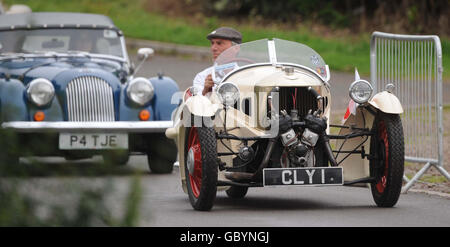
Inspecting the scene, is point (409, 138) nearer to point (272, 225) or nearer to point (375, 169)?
point (375, 169)

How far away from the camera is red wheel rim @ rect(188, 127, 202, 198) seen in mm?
8258

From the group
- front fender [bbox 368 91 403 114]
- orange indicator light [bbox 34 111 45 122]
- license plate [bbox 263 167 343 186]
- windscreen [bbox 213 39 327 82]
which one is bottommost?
license plate [bbox 263 167 343 186]

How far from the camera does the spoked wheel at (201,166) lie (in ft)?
25.8

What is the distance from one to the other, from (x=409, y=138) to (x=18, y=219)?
25.8 feet

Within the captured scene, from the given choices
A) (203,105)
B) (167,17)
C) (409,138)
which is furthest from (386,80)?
(167,17)

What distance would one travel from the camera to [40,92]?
1145 cm

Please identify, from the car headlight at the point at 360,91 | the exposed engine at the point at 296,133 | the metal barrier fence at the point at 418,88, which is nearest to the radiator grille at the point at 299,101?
the exposed engine at the point at 296,133

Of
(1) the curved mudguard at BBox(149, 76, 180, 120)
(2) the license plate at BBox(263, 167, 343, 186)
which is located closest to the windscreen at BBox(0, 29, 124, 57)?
(1) the curved mudguard at BBox(149, 76, 180, 120)

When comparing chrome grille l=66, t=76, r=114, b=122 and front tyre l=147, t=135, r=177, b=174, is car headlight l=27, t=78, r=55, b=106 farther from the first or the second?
front tyre l=147, t=135, r=177, b=174

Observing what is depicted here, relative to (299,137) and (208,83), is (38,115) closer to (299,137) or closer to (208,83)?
(208,83)

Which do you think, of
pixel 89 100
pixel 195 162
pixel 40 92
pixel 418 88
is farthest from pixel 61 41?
pixel 195 162

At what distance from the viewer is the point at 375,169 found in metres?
8.46

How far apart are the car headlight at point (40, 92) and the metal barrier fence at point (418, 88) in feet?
12.3

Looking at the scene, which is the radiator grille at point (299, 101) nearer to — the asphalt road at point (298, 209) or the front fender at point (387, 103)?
the front fender at point (387, 103)
